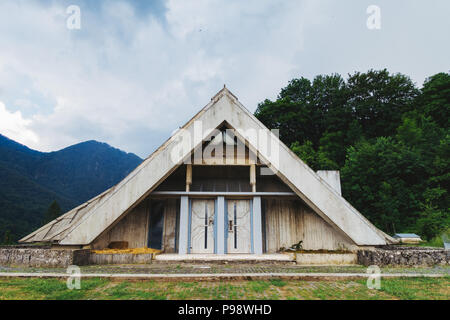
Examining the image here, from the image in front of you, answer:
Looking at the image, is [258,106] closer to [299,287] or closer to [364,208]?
[364,208]

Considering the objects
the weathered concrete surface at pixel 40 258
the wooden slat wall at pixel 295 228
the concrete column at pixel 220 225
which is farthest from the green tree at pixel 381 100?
the weathered concrete surface at pixel 40 258

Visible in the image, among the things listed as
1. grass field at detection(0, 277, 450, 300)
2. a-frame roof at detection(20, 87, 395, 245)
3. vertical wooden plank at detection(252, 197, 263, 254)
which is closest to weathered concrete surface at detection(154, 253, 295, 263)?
vertical wooden plank at detection(252, 197, 263, 254)

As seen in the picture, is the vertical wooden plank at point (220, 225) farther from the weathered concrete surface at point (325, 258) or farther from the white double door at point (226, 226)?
the weathered concrete surface at point (325, 258)

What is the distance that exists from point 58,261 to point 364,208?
24124 mm

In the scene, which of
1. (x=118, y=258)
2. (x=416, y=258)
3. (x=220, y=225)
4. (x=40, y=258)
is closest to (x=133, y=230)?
(x=118, y=258)

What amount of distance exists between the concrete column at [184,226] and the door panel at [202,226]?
58 cm

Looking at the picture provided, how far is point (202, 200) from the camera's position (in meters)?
10.6

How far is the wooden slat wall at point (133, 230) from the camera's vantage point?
1045 cm

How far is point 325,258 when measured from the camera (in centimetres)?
846

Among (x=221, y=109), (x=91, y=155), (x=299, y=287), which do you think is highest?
(x=91, y=155)

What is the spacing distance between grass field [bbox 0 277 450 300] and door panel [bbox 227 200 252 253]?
15.3ft

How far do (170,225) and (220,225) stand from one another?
2.51 m

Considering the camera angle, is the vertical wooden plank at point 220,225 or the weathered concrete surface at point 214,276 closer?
the weathered concrete surface at point 214,276
